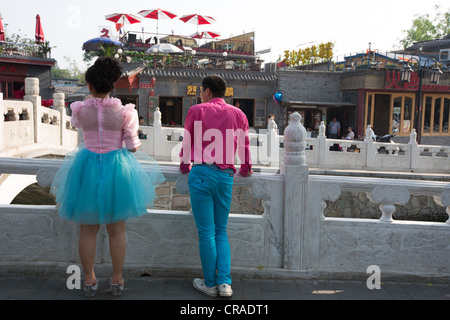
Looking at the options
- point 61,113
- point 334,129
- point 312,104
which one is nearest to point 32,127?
point 61,113

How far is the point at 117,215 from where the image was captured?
10.2 feet

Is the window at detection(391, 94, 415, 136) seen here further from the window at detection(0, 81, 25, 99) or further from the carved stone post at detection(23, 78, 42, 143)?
the window at detection(0, 81, 25, 99)

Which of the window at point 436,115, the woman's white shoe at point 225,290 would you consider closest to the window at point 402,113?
the window at point 436,115

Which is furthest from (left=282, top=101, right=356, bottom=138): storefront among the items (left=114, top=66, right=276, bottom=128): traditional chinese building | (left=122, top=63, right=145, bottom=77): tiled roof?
(left=122, top=63, right=145, bottom=77): tiled roof

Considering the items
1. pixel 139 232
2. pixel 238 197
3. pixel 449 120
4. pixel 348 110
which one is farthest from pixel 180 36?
pixel 139 232

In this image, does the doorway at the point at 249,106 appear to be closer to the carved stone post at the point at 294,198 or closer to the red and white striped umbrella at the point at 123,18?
the red and white striped umbrella at the point at 123,18

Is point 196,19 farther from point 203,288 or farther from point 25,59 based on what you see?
point 203,288

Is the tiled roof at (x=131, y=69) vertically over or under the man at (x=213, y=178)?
over

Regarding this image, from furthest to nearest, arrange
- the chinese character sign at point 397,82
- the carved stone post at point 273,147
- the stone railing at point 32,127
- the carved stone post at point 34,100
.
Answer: the chinese character sign at point 397,82 → the carved stone post at point 273,147 → the carved stone post at point 34,100 → the stone railing at point 32,127

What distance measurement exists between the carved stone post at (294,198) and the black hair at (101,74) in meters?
1.44

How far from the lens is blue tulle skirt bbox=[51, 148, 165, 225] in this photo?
10.1 feet

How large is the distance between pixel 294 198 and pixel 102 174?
153 centimetres

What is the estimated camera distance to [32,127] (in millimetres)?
10344

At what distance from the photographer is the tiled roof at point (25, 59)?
76.4ft
